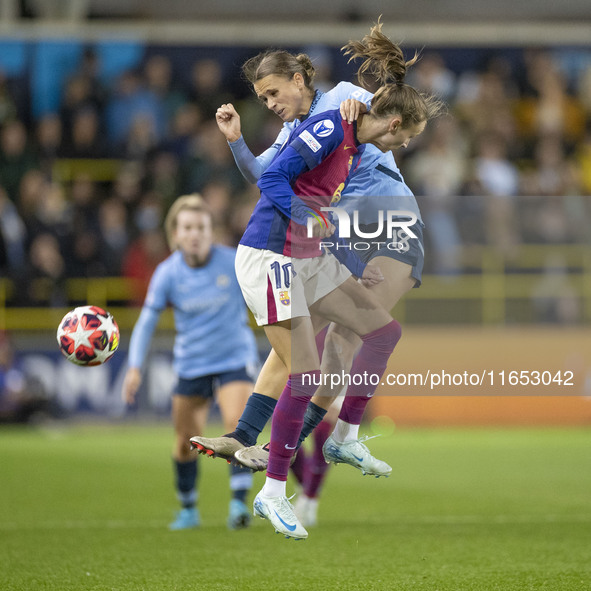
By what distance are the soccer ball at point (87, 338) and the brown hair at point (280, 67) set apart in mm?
1462

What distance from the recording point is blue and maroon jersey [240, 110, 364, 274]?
485cm

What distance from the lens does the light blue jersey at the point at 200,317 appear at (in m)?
7.71

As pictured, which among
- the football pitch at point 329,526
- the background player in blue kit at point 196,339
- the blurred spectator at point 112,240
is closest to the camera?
the football pitch at point 329,526

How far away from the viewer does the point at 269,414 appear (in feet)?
17.3

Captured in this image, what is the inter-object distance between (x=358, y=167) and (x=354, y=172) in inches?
1.8

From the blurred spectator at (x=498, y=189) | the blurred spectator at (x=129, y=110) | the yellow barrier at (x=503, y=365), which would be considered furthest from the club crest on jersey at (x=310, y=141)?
the blurred spectator at (x=129, y=110)

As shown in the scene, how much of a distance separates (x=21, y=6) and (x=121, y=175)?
3.98 meters

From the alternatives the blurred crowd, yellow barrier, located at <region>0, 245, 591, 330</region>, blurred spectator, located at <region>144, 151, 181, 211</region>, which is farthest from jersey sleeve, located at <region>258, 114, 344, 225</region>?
blurred spectator, located at <region>144, 151, 181, 211</region>

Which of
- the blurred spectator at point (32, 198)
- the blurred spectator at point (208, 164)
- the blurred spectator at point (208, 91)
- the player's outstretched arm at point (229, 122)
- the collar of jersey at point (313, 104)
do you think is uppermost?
the blurred spectator at point (208, 91)

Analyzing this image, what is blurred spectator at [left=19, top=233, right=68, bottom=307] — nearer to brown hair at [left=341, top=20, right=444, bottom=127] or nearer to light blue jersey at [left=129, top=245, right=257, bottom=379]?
light blue jersey at [left=129, top=245, right=257, bottom=379]

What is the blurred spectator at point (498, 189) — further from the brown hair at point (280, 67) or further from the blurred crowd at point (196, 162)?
the brown hair at point (280, 67)

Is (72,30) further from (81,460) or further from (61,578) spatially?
(61,578)

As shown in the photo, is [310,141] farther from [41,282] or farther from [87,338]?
[41,282]

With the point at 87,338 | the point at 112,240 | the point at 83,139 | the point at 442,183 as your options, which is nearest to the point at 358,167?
the point at 87,338
